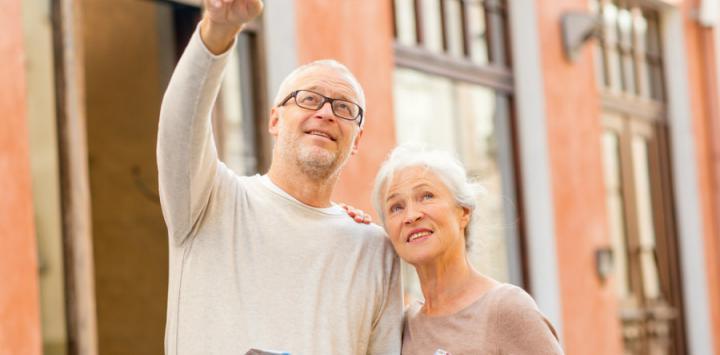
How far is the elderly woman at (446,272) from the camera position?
276cm

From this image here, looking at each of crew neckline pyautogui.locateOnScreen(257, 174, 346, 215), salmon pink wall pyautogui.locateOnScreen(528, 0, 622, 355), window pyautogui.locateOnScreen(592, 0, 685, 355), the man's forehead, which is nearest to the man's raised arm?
crew neckline pyautogui.locateOnScreen(257, 174, 346, 215)

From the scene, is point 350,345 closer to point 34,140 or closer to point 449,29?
point 34,140

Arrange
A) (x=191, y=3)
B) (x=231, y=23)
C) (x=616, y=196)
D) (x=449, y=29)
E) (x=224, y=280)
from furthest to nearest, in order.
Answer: (x=616, y=196)
(x=449, y=29)
(x=191, y=3)
(x=224, y=280)
(x=231, y=23)

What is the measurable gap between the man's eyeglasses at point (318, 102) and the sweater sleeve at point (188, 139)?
0.93 ft

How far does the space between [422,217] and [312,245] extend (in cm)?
32

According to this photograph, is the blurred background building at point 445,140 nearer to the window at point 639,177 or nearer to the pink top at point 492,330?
the window at point 639,177

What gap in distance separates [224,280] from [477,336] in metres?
0.61

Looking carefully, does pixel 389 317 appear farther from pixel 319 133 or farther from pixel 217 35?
pixel 217 35

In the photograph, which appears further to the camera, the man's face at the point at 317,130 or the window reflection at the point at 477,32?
the window reflection at the point at 477,32

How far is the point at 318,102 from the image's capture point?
2.80 metres

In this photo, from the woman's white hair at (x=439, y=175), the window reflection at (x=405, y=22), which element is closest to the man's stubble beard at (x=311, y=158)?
the woman's white hair at (x=439, y=175)

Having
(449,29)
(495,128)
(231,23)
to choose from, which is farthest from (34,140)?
(495,128)

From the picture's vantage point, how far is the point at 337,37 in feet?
21.2

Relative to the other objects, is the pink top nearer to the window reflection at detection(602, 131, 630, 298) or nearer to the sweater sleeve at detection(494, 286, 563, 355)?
the sweater sleeve at detection(494, 286, 563, 355)
